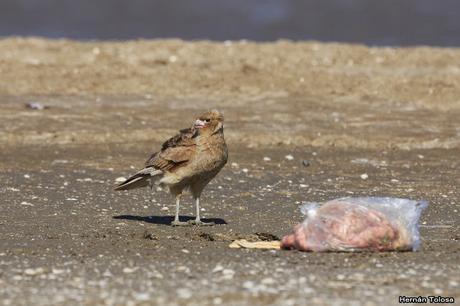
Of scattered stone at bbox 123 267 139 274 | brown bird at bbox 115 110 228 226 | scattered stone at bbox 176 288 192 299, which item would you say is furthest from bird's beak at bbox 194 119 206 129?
scattered stone at bbox 176 288 192 299

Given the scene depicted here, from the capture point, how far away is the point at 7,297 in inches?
351

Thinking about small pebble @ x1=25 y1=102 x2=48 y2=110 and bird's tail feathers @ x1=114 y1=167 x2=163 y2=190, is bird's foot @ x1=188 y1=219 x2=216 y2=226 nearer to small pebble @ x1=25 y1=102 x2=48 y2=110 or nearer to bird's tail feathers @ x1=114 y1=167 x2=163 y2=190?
bird's tail feathers @ x1=114 y1=167 x2=163 y2=190

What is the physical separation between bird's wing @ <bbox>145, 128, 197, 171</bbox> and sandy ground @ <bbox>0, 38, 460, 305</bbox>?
0.66m

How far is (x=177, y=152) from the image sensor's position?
1266 centimetres

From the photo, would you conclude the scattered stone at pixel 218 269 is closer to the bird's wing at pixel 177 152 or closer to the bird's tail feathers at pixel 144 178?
the bird's wing at pixel 177 152

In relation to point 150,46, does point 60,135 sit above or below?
below

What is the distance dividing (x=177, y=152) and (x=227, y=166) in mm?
5447

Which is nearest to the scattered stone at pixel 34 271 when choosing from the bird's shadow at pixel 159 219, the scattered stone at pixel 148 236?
the scattered stone at pixel 148 236

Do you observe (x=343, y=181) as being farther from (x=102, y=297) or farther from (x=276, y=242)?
(x=102, y=297)

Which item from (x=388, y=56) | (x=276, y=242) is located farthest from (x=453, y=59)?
(x=276, y=242)

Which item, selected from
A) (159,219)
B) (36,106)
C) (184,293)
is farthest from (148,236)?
(36,106)

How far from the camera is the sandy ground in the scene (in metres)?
9.52

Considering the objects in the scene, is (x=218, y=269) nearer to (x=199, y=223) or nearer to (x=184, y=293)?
(x=184, y=293)

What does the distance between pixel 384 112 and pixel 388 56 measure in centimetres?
434
